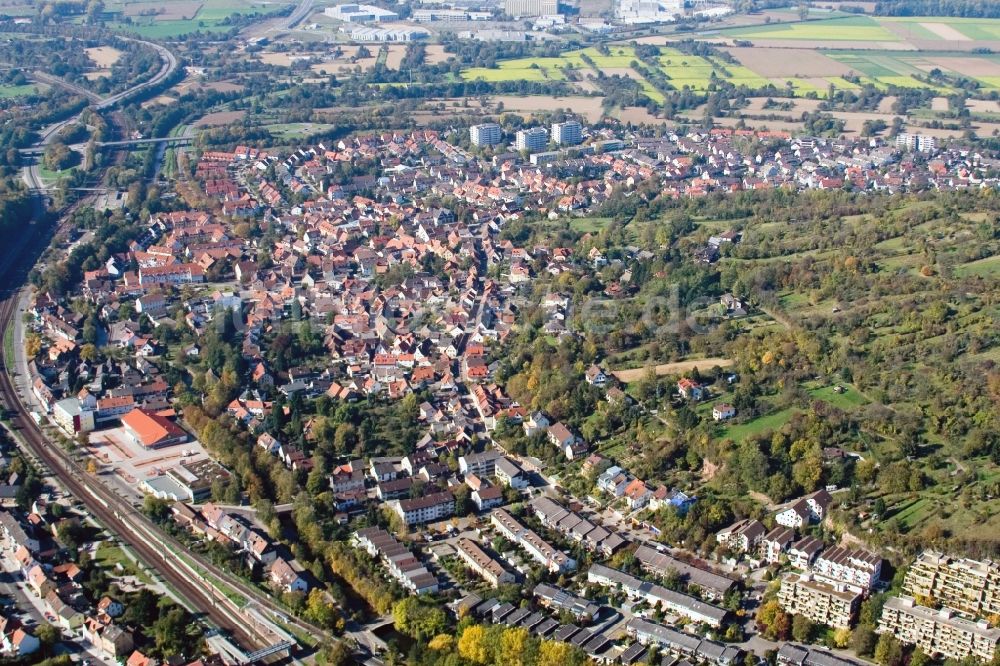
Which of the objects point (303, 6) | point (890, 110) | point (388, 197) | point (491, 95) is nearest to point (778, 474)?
point (388, 197)

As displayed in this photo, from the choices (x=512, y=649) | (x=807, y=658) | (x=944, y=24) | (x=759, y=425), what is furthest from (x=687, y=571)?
(x=944, y=24)

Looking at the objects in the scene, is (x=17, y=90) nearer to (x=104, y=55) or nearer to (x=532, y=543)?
(x=104, y=55)

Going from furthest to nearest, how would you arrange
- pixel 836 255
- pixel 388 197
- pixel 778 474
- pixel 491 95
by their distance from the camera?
1. pixel 491 95
2. pixel 388 197
3. pixel 836 255
4. pixel 778 474

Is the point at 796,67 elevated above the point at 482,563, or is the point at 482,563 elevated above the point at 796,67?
the point at 796,67

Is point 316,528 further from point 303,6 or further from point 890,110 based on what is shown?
point 303,6

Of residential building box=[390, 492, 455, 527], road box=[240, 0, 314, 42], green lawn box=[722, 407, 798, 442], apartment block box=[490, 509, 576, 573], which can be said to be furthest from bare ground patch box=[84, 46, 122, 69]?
apartment block box=[490, 509, 576, 573]

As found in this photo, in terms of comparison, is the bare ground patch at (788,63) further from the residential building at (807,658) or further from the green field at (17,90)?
the residential building at (807,658)

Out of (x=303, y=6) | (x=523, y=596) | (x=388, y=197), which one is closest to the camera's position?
(x=523, y=596)
